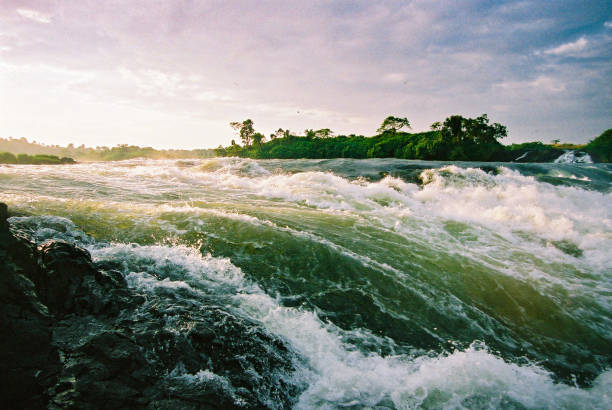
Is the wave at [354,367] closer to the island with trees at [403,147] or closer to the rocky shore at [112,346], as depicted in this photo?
the rocky shore at [112,346]

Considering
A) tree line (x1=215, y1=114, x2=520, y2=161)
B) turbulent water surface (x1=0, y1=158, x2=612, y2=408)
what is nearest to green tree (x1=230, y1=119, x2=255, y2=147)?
tree line (x1=215, y1=114, x2=520, y2=161)

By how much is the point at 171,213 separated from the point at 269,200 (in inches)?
158

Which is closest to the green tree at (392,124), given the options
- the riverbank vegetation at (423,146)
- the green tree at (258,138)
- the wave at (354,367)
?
the riverbank vegetation at (423,146)

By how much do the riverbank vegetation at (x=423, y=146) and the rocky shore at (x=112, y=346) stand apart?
136 ft

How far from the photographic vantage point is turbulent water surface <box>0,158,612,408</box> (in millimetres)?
2979

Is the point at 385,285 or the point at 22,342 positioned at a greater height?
the point at 22,342

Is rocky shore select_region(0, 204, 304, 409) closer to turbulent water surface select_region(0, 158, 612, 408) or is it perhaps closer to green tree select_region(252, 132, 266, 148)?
turbulent water surface select_region(0, 158, 612, 408)

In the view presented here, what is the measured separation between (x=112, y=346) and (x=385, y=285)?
12.1ft

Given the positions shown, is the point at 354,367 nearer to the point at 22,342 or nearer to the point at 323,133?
the point at 22,342

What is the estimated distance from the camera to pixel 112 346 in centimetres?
240

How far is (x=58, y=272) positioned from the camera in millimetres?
2977

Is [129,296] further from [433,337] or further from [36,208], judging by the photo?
[36,208]

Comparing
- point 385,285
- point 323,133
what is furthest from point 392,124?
point 385,285

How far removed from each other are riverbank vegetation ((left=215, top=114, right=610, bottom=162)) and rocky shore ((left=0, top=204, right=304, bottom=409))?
4160cm
